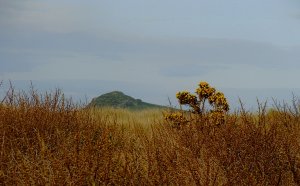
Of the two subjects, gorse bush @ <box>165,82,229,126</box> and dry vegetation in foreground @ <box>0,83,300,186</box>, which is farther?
gorse bush @ <box>165,82,229,126</box>

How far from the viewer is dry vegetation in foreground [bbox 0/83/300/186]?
4.74 m

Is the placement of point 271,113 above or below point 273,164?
above

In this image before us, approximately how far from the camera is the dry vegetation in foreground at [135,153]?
15.5 feet

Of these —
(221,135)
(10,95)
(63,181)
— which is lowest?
(63,181)

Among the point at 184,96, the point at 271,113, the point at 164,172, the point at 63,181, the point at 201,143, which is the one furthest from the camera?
the point at 271,113

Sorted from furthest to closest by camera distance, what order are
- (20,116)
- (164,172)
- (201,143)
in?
(20,116) < (201,143) < (164,172)

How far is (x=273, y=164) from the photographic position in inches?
249

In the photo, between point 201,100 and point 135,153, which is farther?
point 201,100

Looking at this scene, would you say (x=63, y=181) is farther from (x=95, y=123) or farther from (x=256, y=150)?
(x=95, y=123)

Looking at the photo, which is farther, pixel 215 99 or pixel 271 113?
pixel 271 113

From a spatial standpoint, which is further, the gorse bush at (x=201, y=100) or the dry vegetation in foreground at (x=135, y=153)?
the gorse bush at (x=201, y=100)

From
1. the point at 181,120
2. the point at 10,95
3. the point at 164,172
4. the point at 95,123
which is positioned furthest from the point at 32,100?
the point at 164,172

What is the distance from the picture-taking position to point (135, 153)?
5.90m

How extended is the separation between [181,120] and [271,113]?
3.73 metres
